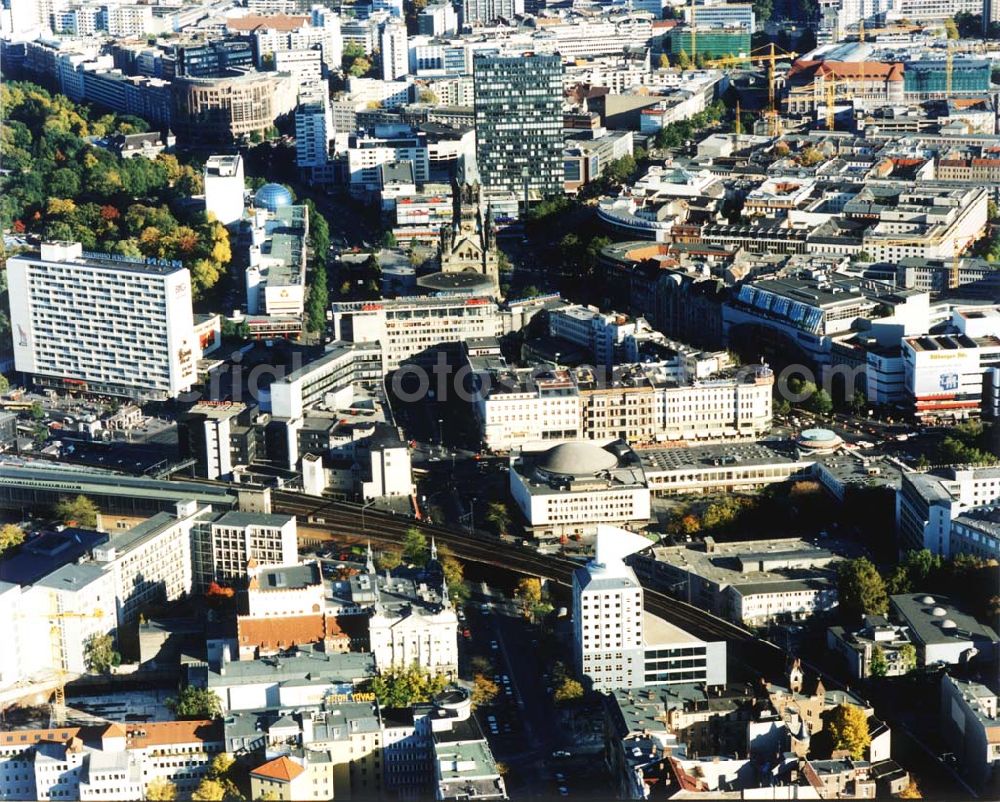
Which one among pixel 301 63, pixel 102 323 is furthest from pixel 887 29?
pixel 102 323

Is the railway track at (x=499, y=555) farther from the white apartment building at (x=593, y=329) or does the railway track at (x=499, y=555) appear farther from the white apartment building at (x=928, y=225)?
the white apartment building at (x=928, y=225)

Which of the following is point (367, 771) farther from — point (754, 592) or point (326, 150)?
point (326, 150)

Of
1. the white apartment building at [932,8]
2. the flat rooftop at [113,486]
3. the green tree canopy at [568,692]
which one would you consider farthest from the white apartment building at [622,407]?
the white apartment building at [932,8]

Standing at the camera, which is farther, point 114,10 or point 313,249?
point 114,10

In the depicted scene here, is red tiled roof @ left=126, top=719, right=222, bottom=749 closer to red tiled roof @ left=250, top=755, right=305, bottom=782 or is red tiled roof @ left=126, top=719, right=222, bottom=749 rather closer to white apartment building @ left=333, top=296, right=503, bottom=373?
red tiled roof @ left=250, top=755, right=305, bottom=782

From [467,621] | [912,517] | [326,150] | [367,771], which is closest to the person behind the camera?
[367,771]

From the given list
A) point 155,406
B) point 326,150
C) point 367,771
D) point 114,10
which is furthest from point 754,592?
point 114,10

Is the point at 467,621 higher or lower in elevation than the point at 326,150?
lower
